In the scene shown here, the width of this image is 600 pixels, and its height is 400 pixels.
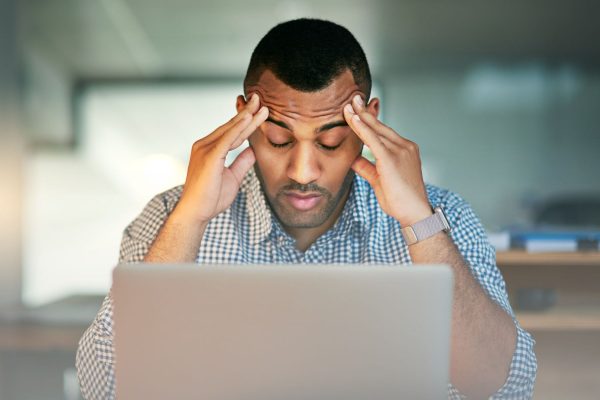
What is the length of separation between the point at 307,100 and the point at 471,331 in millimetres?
629

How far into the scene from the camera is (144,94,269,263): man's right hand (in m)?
1.59

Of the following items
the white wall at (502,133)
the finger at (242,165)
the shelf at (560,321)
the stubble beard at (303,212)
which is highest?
the white wall at (502,133)

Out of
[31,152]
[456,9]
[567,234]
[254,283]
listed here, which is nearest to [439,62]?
[456,9]

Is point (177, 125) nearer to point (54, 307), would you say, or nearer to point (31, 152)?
point (31, 152)

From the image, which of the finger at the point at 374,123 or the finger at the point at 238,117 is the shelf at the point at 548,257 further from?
the finger at the point at 238,117

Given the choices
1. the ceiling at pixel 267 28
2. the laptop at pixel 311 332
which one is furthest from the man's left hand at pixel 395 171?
the ceiling at pixel 267 28

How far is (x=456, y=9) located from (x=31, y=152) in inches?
126

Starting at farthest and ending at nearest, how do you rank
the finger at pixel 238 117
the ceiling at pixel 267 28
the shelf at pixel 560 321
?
the ceiling at pixel 267 28
the shelf at pixel 560 321
the finger at pixel 238 117

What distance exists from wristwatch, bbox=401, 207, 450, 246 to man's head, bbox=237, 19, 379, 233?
29 centimetres

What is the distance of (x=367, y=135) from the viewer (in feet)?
5.31

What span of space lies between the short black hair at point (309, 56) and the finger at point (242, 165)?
18 centimetres

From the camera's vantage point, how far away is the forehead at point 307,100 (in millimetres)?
1719

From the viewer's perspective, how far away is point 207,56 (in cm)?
568

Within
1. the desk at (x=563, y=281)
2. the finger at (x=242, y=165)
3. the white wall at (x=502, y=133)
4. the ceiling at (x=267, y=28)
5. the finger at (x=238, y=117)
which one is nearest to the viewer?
the finger at (x=238, y=117)
